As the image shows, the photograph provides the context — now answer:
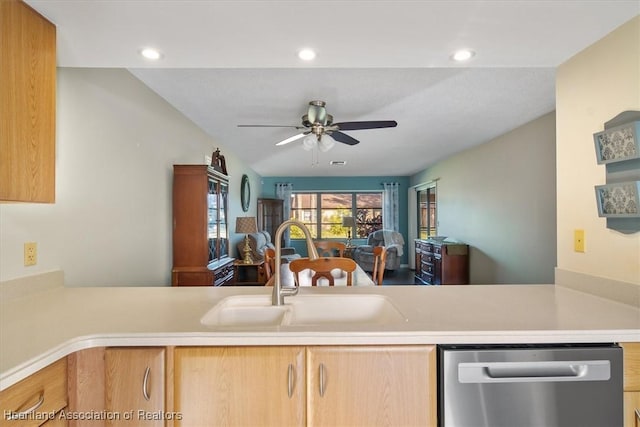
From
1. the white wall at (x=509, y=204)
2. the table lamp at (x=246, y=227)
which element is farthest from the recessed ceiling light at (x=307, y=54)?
the table lamp at (x=246, y=227)

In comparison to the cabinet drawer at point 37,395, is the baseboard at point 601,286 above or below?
above

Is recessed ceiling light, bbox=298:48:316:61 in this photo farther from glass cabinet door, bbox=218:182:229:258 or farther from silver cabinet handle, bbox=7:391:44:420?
glass cabinet door, bbox=218:182:229:258

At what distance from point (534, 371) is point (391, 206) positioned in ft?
24.0

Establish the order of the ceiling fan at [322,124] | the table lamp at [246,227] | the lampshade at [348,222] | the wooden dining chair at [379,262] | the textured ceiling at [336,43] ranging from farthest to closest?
the lampshade at [348,222] < the table lamp at [246,227] < the ceiling fan at [322,124] < the wooden dining chair at [379,262] < the textured ceiling at [336,43]

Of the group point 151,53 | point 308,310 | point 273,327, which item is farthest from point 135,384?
point 151,53

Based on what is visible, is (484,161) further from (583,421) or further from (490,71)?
(583,421)

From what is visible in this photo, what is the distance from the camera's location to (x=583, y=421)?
99 cm

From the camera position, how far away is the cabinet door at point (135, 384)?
992mm

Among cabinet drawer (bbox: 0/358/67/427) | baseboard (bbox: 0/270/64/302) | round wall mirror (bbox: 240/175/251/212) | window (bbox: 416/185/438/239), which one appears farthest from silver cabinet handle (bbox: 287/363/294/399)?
window (bbox: 416/185/438/239)

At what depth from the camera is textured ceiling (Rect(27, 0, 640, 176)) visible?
127 cm

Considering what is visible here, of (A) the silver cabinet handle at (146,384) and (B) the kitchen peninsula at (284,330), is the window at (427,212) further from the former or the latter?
(A) the silver cabinet handle at (146,384)

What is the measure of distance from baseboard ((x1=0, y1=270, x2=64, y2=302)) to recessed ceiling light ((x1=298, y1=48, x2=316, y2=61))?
1688 mm

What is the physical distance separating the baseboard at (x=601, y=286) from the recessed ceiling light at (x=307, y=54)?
1722mm

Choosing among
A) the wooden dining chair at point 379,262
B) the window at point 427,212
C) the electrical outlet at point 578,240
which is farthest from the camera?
the window at point 427,212
